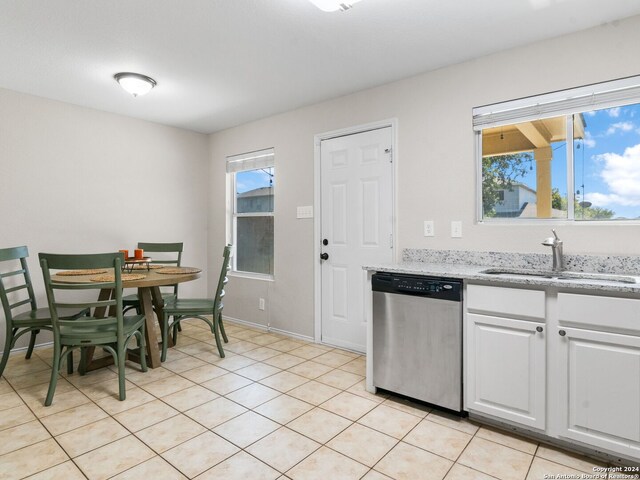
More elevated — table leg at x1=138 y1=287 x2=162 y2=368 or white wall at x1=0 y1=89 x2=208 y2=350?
white wall at x1=0 y1=89 x2=208 y2=350

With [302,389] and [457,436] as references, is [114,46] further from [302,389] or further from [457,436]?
[457,436]

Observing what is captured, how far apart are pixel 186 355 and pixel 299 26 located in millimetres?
2783

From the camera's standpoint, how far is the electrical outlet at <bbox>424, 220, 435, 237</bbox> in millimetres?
2898

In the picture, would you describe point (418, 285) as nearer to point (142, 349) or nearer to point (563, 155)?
point (563, 155)

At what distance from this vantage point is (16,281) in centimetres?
334

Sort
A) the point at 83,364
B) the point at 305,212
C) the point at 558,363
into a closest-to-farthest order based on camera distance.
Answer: the point at 558,363 < the point at 83,364 < the point at 305,212

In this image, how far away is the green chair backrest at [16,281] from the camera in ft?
8.88

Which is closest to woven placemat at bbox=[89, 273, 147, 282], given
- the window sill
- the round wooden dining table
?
the round wooden dining table

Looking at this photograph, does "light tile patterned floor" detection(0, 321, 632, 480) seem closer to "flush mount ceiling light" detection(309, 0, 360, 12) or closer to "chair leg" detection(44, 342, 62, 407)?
"chair leg" detection(44, 342, 62, 407)

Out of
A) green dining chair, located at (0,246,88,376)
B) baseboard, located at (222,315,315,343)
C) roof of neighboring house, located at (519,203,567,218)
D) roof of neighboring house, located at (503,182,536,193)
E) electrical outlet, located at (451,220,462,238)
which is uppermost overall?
roof of neighboring house, located at (503,182,536,193)

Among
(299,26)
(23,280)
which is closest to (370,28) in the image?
(299,26)

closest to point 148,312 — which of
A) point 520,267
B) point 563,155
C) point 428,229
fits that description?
point 428,229

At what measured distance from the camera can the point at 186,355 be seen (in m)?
3.31

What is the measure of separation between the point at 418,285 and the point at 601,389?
1000mm
